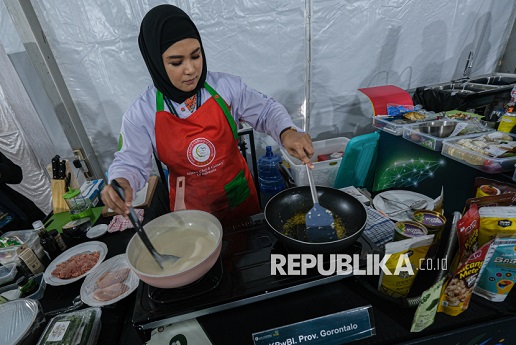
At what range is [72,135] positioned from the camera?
248cm

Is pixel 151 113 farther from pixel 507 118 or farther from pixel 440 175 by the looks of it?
pixel 507 118

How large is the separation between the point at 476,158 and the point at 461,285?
780 mm

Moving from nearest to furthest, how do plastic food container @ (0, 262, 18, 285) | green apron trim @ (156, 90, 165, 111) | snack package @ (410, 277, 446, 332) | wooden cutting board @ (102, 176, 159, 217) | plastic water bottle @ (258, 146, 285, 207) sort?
1. snack package @ (410, 277, 446, 332)
2. plastic food container @ (0, 262, 18, 285)
3. green apron trim @ (156, 90, 165, 111)
4. wooden cutting board @ (102, 176, 159, 217)
5. plastic water bottle @ (258, 146, 285, 207)

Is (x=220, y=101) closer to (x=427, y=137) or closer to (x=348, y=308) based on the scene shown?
(x=348, y=308)

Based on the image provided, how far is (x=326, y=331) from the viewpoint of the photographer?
0.75m

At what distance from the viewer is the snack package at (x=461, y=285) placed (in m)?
0.73

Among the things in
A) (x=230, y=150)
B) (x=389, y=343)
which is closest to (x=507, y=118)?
(x=389, y=343)

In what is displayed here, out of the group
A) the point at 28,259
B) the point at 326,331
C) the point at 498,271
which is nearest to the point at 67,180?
the point at 28,259

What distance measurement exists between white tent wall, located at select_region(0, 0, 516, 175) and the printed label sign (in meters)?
2.42

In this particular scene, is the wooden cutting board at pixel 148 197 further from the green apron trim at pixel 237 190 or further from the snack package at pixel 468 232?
the snack package at pixel 468 232

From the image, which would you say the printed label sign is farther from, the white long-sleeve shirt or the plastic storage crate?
the plastic storage crate

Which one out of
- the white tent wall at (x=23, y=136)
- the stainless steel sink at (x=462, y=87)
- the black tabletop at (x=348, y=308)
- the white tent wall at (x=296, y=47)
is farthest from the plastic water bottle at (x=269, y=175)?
the white tent wall at (x=23, y=136)

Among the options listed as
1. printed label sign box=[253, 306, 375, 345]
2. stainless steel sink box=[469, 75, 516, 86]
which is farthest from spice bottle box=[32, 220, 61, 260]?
stainless steel sink box=[469, 75, 516, 86]

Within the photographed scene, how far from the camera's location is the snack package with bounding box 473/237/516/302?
29.3 inches
